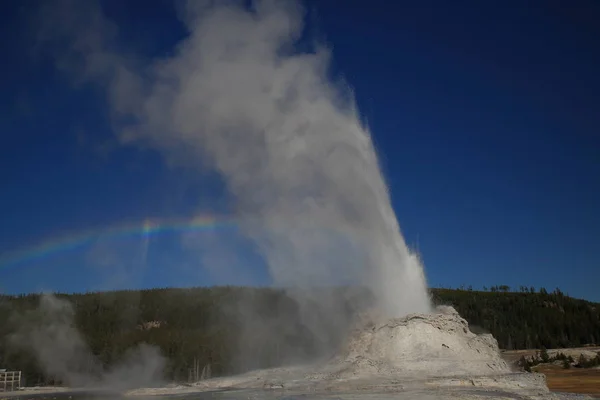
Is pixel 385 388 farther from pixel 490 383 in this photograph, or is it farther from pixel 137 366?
pixel 137 366

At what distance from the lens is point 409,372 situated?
15844mm

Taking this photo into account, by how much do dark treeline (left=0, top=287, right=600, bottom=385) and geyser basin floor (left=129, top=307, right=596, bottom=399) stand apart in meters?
7.32

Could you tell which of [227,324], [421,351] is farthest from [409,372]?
[227,324]

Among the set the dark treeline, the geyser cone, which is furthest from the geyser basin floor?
the dark treeline

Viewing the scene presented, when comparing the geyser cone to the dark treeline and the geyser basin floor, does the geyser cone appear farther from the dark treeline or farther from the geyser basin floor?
the dark treeline

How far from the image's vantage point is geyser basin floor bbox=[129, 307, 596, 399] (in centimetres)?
1375

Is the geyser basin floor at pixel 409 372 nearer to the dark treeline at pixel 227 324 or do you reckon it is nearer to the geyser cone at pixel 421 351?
the geyser cone at pixel 421 351

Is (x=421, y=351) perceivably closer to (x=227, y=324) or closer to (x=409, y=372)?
(x=409, y=372)

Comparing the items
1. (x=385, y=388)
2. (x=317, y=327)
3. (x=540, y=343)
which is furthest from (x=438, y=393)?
(x=540, y=343)

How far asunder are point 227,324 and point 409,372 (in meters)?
44.3

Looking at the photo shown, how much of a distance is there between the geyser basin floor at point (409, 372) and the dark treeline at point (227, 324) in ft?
24.0

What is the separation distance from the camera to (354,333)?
2036 cm

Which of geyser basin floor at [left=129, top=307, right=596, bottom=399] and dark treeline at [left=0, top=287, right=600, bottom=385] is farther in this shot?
dark treeline at [left=0, top=287, right=600, bottom=385]

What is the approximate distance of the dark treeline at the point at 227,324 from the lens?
40688mm
